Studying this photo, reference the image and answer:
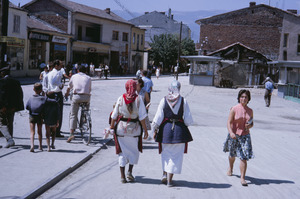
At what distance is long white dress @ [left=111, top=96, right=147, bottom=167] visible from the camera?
607 cm

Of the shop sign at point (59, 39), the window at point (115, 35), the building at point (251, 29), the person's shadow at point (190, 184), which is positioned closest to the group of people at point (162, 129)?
the person's shadow at point (190, 184)

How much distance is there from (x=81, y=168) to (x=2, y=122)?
2.14 meters

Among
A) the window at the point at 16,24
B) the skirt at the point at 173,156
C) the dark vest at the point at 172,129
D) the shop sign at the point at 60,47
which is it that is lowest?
the skirt at the point at 173,156

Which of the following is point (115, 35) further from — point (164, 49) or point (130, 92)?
point (130, 92)

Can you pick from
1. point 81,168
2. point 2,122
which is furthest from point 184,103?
point 2,122

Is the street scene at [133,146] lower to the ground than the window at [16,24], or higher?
lower

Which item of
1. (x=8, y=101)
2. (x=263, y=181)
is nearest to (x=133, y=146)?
(x=263, y=181)

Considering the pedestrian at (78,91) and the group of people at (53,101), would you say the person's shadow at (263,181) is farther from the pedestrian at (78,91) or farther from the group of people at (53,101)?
the pedestrian at (78,91)

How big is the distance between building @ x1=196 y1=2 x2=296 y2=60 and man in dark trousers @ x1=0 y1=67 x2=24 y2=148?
46.6 meters

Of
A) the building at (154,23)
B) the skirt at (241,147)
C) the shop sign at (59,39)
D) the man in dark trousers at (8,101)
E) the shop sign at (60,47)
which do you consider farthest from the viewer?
the building at (154,23)

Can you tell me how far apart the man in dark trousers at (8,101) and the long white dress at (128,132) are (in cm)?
292

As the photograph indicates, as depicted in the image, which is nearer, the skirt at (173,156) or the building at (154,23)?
the skirt at (173,156)

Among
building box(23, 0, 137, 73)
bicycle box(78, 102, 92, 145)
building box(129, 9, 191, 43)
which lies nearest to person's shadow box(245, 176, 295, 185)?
bicycle box(78, 102, 92, 145)

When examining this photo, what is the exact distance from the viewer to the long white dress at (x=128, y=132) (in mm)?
6074
